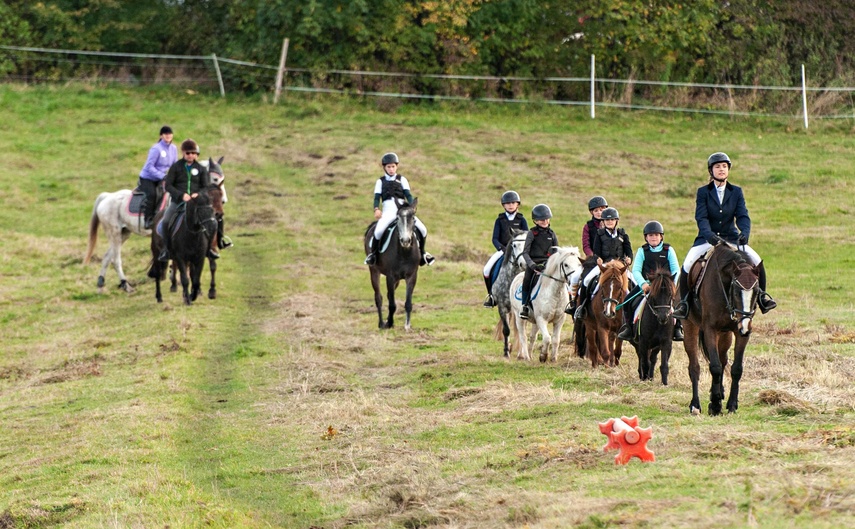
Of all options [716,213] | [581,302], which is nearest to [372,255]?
[581,302]

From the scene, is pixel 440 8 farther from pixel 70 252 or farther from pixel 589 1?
pixel 70 252

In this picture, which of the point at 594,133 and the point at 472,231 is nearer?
the point at 472,231

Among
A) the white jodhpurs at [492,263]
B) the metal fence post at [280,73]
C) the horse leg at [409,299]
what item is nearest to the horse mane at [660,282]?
the white jodhpurs at [492,263]

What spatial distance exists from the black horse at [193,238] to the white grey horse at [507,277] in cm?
637

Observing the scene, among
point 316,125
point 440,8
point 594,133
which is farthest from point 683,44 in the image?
point 316,125

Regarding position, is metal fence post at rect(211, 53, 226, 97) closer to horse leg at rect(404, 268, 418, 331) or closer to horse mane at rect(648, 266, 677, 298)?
horse leg at rect(404, 268, 418, 331)

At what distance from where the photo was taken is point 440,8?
4466 centimetres

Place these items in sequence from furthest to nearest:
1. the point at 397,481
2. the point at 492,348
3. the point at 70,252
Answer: the point at 70,252
the point at 492,348
the point at 397,481

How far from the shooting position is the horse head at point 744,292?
36.6ft

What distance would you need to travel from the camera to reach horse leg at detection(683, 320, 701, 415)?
11.8 meters

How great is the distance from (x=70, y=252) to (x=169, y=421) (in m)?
16.5

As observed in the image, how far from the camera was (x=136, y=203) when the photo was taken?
2448cm

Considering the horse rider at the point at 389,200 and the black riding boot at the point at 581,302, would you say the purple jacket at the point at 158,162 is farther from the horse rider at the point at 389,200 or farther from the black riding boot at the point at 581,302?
the black riding boot at the point at 581,302

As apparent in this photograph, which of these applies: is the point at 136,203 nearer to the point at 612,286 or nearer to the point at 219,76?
the point at 612,286
